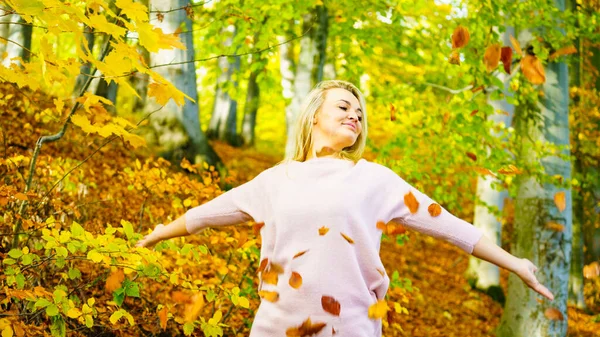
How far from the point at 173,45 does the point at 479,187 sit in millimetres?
8471

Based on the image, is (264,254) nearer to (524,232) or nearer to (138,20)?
(138,20)

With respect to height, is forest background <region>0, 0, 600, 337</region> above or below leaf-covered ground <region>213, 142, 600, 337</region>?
above

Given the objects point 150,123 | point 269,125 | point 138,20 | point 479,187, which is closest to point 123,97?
point 150,123

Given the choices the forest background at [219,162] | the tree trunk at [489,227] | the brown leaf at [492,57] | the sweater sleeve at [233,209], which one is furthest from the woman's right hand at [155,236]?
the tree trunk at [489,227]

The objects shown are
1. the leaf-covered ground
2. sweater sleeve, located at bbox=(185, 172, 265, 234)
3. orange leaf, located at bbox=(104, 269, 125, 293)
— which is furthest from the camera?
the leaf-covered ground

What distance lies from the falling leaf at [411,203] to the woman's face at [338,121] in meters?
0.34

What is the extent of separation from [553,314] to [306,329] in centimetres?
443

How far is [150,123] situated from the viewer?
7.29 meters

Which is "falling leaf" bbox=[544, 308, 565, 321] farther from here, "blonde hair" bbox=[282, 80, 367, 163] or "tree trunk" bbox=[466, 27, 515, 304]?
"blonde hair" bbox=[282, 80, 367, 163]

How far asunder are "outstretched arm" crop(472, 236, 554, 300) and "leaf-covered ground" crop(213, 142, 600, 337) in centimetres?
455

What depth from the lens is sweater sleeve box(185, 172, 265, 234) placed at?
2.26m

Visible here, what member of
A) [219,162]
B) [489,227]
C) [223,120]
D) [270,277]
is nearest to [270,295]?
[270,277]

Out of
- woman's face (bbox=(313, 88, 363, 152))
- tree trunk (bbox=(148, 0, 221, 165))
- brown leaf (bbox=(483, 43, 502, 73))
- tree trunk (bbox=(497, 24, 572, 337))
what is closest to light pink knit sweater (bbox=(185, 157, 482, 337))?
woman's face (bbox=(313, 88, 363, 152))

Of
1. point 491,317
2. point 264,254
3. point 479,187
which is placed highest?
point 264,254
